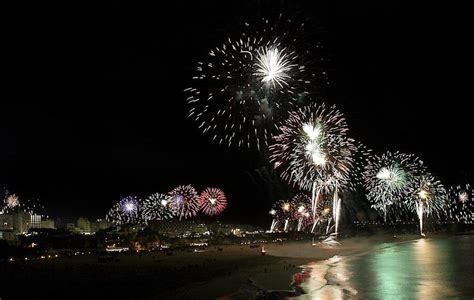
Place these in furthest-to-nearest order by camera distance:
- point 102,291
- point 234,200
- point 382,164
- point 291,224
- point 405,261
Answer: point 234,200 < point 291,224 < point 382,164 < point 405,261 < point 102,291

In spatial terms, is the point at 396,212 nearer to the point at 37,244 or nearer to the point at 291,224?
the point at 291,224

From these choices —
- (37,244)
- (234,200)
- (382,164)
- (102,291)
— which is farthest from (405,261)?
(234,200)

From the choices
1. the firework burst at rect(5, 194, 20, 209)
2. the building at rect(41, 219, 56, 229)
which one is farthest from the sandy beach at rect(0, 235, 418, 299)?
the building at rect(41, 219, 56, 229)

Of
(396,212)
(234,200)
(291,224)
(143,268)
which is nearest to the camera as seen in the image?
(143,268)

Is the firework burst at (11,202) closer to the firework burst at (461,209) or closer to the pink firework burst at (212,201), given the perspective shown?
the pink firework burst at (212,201)

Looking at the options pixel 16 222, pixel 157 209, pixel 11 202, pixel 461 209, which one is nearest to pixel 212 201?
pixel 157 209

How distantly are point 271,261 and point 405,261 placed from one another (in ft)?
31.6

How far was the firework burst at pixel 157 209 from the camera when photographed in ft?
358

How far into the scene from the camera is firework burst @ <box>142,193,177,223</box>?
10900 cm

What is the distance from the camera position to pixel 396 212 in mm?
143875

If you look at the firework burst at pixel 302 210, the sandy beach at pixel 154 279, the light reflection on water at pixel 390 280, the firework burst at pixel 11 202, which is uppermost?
the firework burst at pixel 11 202

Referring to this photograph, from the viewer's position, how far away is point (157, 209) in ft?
376

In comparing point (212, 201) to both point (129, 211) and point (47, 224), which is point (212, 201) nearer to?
point (129, 211)

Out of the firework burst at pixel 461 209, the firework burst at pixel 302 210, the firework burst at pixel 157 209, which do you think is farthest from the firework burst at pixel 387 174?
the firework burst at pixel 461 209
